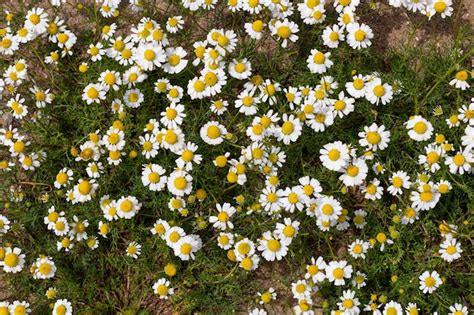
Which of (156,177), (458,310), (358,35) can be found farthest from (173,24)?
(458,310)

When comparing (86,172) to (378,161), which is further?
(86,172)

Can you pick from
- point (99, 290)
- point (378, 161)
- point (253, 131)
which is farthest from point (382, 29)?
point (99, 290)

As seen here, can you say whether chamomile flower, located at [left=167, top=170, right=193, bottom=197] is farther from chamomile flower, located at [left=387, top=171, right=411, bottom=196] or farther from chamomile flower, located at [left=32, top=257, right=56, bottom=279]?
chamomile flower, located at [left=387, top=171, right=411, bottom=196]

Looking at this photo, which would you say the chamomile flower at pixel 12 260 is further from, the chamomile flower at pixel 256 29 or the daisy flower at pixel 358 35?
the daisy flower at pixel 358 35

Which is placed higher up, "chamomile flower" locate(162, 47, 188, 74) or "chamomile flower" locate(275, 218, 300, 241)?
"chamomile flower" locate(162, 47, 188, 74)

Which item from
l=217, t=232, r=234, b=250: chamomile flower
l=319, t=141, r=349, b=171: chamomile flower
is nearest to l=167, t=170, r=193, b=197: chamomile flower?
l=217, t=232, r=234, b=250: chamomile flower

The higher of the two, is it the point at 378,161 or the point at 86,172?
the point at 378,161

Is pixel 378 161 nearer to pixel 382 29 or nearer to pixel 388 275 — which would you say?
pixel 388 275
